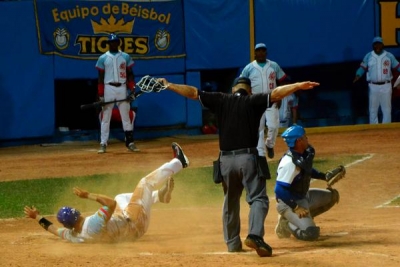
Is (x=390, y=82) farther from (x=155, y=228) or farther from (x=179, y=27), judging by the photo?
(x=155, y=228)

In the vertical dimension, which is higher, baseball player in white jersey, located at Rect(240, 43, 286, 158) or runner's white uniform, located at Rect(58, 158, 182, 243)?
baseball player in white jersey, located at Rect(240, 43, 286, 158)

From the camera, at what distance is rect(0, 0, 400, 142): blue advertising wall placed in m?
21.7

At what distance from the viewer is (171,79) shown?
23.1 meters

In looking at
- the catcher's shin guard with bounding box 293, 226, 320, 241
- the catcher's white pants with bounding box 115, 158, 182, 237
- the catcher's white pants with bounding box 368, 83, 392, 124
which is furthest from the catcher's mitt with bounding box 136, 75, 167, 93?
the catcher's white pants with bounding box 368, 83, 392, 124

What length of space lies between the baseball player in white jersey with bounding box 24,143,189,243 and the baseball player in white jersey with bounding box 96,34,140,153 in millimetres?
8036

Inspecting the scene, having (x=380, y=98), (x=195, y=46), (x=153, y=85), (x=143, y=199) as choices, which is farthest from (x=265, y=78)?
(x=153, y=85)

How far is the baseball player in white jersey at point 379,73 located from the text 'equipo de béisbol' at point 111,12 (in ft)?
14.8

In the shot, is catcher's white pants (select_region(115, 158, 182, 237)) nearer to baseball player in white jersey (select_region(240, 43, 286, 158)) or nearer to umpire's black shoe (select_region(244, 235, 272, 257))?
umpire's black shoe (select_region(244, 235, 272, 257))

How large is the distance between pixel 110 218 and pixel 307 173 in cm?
217

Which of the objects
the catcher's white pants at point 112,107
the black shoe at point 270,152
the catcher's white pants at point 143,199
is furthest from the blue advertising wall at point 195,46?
the catcher's white pants at point 143,199

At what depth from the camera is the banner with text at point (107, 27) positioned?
21906 mm

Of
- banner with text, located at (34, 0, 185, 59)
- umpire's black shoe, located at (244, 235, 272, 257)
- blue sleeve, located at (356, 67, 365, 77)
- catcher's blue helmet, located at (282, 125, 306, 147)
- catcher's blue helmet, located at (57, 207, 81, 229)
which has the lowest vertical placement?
umpire's black shoe, located at (244, 235, 272, 257)

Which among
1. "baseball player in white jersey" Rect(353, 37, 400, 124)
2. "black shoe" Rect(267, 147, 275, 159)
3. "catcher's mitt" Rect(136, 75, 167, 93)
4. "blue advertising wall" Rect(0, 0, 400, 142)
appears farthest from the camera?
"baseball player in white jersey" Rect(353, 37, 400, 124)

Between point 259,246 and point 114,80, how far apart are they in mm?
10663
